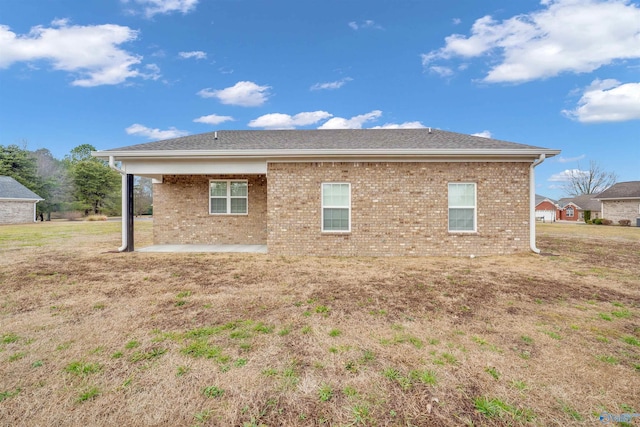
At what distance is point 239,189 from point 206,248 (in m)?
2.53

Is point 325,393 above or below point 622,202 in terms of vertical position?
below

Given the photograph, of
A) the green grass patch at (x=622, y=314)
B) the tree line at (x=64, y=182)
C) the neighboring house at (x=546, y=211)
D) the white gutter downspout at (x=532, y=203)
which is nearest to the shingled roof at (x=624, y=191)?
the neighboring house at (x=546, y=211)

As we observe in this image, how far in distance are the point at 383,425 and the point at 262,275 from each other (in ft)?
14.9

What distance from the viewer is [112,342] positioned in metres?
3.07

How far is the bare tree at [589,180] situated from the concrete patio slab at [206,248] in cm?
6123

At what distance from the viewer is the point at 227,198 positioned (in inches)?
418

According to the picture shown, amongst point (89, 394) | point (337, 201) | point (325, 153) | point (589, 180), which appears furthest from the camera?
point (589, 180)

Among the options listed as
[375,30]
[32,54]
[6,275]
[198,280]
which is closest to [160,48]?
[32,54]

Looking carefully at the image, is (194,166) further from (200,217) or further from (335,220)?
(335,220)

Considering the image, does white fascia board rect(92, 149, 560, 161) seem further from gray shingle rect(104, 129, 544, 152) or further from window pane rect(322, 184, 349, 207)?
window pane rect(322, 184, 349, 207)

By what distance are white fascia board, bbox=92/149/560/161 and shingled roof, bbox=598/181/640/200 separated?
31665 mm

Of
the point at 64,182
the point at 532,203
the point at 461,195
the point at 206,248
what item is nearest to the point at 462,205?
the point at 461,195

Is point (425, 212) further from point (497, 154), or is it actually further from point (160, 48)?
point (160, 48)

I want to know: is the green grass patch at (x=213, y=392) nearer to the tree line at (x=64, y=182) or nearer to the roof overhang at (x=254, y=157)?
the roof overhang at (x=254, y=157)
